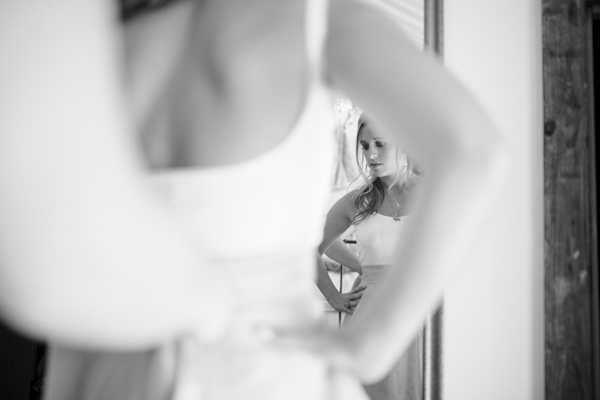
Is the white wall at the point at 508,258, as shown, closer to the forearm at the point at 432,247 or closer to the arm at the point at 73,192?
the forearm at the point at 432,247

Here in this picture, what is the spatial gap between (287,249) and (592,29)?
2.09 metres

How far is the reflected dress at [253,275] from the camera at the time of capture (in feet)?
1.49

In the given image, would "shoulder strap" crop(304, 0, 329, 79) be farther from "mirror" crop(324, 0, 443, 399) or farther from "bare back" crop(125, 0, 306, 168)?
"mirror" crop(324, 0, 443, 399)

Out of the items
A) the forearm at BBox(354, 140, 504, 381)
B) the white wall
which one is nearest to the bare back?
the forearm at BBox(354, 140, 504, 381)

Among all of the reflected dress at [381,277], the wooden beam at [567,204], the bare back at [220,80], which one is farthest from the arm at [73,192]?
the wooden beam at [567,204]

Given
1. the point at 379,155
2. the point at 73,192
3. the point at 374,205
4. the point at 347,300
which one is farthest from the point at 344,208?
the point at 73,192

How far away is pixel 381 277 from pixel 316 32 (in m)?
1.59

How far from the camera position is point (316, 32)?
0.46 meters

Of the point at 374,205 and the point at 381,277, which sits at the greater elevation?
the point at 374,205

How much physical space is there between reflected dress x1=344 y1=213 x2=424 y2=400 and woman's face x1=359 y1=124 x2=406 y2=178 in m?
0.17

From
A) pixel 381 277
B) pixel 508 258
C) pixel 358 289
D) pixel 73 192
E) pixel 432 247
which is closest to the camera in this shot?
pixel 73 192

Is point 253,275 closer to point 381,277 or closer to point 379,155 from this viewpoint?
point 381,277

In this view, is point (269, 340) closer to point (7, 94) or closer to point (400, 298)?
point (400, 298)

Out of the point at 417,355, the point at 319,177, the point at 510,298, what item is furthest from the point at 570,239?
the point at 319,177
